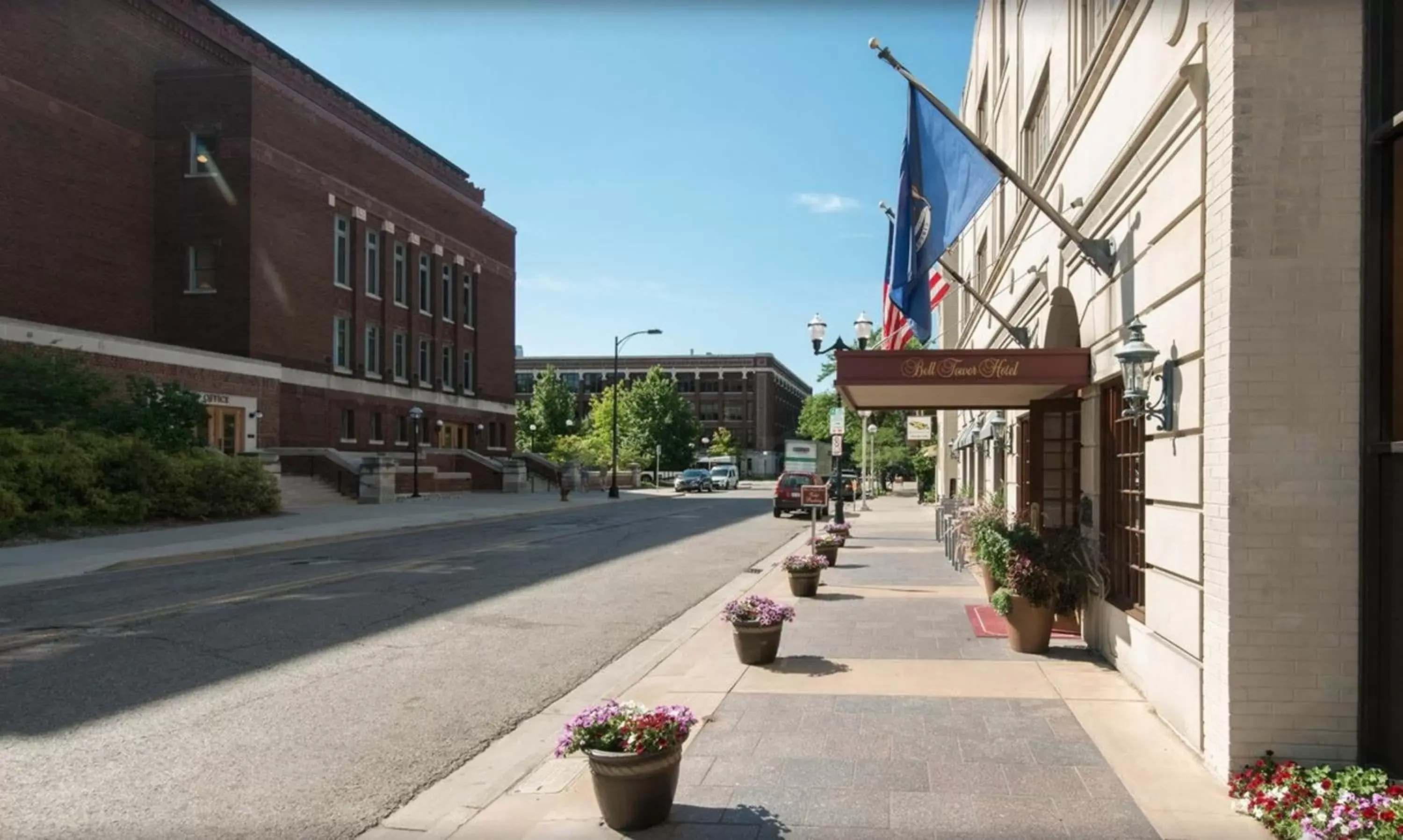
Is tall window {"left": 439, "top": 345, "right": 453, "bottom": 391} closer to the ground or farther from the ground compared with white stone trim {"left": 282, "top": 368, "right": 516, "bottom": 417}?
farther from the ground

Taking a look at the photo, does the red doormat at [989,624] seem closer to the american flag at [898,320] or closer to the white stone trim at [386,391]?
the american flag at [898,320]

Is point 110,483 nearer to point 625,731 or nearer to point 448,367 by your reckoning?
point 625,731

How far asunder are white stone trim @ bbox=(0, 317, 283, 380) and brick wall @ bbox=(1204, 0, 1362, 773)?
31.0 m

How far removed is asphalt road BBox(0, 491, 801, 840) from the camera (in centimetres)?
568

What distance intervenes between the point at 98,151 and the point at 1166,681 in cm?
4164

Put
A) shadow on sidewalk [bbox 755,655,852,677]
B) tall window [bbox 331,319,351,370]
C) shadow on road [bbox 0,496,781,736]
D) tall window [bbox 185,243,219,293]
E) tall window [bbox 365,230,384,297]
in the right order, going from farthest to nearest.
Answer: tall window [bbox 365,230,384,297] → tall window [bbox 331,319,351,370] → tall window [bbox 185,243,219,293] → shadow on sidewalk [bbox 755,655,852,677] → shadow on road [bbox 0,496,781,736]

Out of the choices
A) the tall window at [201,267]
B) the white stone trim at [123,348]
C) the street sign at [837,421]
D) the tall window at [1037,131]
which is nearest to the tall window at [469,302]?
the tall window at [201,267]

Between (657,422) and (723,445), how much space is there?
23945 mm

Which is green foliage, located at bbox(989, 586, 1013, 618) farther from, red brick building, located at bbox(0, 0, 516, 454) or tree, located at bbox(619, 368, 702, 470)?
tree, located at bbox(619, 368, 702, 470)

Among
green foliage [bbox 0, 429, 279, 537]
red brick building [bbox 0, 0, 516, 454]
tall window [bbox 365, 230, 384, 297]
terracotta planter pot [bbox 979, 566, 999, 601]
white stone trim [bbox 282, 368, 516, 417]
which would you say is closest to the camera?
terracotta planter pot [bbox 979, 566, 999, 601]

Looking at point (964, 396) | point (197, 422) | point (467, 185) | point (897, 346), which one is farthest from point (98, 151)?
point (964, 396)

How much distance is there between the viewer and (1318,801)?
476 cm

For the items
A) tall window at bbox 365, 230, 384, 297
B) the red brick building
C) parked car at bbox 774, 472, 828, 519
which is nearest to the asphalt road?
parked car at bbox 774, 472, 828, 519

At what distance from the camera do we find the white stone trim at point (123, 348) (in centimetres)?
2820
